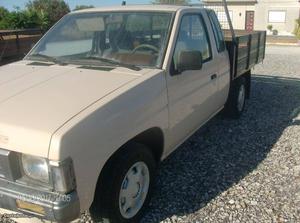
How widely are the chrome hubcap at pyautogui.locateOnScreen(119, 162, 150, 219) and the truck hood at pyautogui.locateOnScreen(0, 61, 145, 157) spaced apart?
2.56ft

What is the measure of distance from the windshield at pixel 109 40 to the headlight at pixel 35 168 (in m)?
1.50

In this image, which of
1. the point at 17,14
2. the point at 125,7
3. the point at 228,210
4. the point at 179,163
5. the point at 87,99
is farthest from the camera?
the point at 17,14

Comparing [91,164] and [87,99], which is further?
[87,99]

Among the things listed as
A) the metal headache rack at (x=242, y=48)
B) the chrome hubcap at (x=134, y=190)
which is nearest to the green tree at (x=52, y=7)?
the metal headache rack at (x=242, y=48)

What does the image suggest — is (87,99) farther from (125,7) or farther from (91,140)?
(125,7)

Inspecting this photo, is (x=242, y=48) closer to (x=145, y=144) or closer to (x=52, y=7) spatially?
(x=145, y=144)

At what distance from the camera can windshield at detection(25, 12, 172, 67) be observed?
381 centimetres

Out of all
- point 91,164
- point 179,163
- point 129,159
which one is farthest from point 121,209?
point 179,163

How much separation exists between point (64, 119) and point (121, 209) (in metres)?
1.05

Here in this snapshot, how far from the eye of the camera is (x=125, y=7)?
14.6 feet

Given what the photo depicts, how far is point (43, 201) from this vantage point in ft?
8.29

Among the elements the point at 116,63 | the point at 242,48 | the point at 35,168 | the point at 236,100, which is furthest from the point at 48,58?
the point at 236,100

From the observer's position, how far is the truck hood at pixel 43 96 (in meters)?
2.53

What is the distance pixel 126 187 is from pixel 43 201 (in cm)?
88
